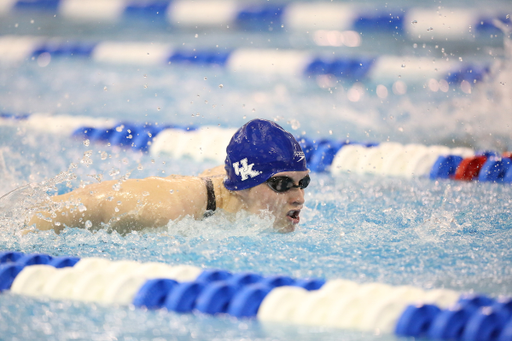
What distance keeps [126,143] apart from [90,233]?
2125mm

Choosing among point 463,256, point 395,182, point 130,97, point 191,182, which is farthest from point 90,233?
point 130,97

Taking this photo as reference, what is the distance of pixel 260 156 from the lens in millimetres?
2584

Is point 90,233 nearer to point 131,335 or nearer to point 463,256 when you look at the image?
point 131,335

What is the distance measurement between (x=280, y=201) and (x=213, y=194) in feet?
0.95

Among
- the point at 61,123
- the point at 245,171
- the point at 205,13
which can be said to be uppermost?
the point at 205,13

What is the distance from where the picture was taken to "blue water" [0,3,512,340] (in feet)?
6.15

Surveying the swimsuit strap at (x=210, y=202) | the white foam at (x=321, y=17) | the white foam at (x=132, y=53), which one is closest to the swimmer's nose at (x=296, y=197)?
the swimsuit strap at (x=210, y=202)

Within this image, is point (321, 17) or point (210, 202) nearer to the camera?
point (210, 202)

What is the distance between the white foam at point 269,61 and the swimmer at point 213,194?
384cm

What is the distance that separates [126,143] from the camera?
4.56m

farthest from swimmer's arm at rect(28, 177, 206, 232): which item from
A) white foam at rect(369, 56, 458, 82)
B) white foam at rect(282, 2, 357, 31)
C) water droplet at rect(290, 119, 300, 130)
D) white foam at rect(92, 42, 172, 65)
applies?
white foam at rect(282, 2, 357, 31)

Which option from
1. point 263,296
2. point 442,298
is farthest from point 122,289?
point 442,298

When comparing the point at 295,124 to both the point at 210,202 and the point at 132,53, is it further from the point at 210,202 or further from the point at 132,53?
the point at 132,53

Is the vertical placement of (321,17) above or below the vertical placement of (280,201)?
above
